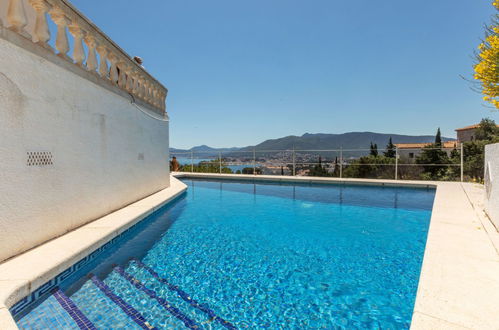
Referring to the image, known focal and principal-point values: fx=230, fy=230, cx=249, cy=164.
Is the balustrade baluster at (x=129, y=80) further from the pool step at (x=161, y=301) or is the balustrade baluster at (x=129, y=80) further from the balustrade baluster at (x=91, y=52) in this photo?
the pool step at (x=161, y=301)

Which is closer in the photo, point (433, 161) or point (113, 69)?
point (113, 69)

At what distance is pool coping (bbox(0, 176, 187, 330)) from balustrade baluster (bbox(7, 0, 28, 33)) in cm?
222

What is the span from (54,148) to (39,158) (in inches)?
10.2

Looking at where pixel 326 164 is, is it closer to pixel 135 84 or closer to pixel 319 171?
pixel 319 171

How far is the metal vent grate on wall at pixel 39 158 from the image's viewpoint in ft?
7.96

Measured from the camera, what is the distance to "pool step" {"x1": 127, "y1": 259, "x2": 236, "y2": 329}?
5.84 ft

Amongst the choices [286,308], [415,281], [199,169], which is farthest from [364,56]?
[286,308]

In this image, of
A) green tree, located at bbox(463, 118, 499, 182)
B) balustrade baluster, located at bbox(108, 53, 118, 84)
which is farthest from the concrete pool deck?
green tree, located at bbox(463, 118, 499, 182)

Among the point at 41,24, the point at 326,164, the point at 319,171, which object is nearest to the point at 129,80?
the point at 41,24

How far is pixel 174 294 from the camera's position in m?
2.08

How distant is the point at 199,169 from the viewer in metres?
12.6

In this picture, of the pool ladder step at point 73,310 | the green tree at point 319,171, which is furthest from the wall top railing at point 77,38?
the green tree at point 319,171

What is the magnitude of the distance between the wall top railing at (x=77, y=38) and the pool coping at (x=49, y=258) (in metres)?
2.20

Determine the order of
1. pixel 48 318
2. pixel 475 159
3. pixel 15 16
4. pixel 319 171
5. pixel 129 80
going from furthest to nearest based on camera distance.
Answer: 1. pixel 319 171
2. pixel 475 159
3. pixel 129 80
4. pixel 15 16
5. pixel 48 318
